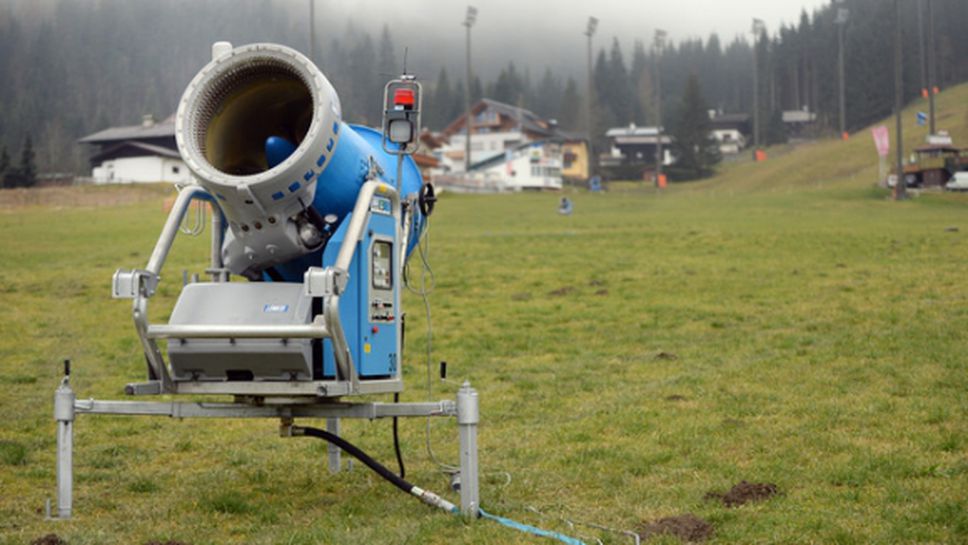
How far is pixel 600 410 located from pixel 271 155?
6.75 m

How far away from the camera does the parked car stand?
75850 millimetres

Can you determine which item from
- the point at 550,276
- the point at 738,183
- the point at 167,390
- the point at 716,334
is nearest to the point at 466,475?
the point at 167,390

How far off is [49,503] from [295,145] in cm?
359

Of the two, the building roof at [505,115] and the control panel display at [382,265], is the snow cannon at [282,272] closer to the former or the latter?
the control panel display at [382,265]

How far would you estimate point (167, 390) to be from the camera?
9.62 meters

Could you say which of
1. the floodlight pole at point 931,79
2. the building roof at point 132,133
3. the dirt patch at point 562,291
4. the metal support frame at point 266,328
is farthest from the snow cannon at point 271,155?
the floodlight pole at point 931,79

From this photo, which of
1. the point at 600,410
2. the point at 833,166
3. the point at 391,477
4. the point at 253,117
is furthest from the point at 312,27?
the point at 833,166

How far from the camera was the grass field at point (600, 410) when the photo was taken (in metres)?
9.60

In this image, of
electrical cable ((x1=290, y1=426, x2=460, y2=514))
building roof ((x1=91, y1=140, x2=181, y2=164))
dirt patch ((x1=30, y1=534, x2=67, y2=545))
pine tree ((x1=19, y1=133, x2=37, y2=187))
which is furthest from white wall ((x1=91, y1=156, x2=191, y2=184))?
dirt patch ((x1=30, y1=534, x2=67, y2=545))

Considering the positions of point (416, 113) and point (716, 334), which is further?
point (716, 334)

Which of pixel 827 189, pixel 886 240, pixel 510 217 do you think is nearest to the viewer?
pixel 886 240

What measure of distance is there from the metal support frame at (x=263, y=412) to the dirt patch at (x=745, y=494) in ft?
7.09

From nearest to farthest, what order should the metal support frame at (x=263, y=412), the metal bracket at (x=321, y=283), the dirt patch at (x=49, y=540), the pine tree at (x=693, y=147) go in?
the metal bracket at (x=321, y=283)
the dirt patch at (x=49, y=540)
the metal support frame at (x=263, y=412)
the pine tree at (x=693, y=147)

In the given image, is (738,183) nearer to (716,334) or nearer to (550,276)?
(550,276)
